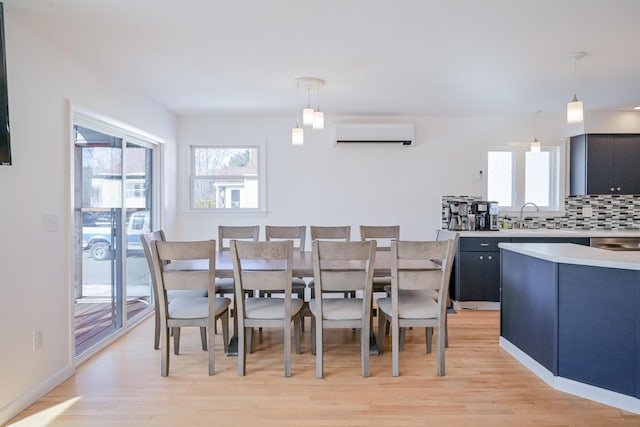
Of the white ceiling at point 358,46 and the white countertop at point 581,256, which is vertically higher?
the white ceiling at point 358,46

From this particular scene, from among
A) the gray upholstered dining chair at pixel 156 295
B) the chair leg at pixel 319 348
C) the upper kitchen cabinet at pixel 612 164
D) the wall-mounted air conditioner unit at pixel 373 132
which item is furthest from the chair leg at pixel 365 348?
the upper kitchen cabinet at pixel 612 164

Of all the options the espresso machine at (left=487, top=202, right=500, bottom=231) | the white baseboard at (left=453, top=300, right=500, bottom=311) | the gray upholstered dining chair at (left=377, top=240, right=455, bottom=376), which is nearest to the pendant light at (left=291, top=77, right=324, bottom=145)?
the gray upholstered dining chair at (left=377, top=240, right=455, bottom=376)

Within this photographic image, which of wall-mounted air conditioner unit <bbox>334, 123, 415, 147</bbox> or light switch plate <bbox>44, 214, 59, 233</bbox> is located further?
wall-mounted air conditioner unit <bbox>334, 123, 415, 147</bbox>

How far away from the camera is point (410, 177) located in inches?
199

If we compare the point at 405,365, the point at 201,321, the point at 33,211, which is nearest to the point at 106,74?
the point at 33,211

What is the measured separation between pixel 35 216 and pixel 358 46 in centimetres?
245

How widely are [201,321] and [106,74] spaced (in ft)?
7.50

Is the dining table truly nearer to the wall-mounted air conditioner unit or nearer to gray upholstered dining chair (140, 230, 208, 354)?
gray upholstered dining chair (140, 230, 208, 354)

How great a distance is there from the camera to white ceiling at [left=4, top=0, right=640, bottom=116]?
7.38 ft

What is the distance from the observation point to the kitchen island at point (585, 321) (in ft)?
7.58

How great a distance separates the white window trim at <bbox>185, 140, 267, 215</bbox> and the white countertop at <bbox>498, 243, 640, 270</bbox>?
3.09 meters

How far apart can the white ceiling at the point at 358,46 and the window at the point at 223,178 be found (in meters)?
0.96

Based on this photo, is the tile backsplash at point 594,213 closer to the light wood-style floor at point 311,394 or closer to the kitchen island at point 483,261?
the kitchen island at point 483,261

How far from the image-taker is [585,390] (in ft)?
8.09
